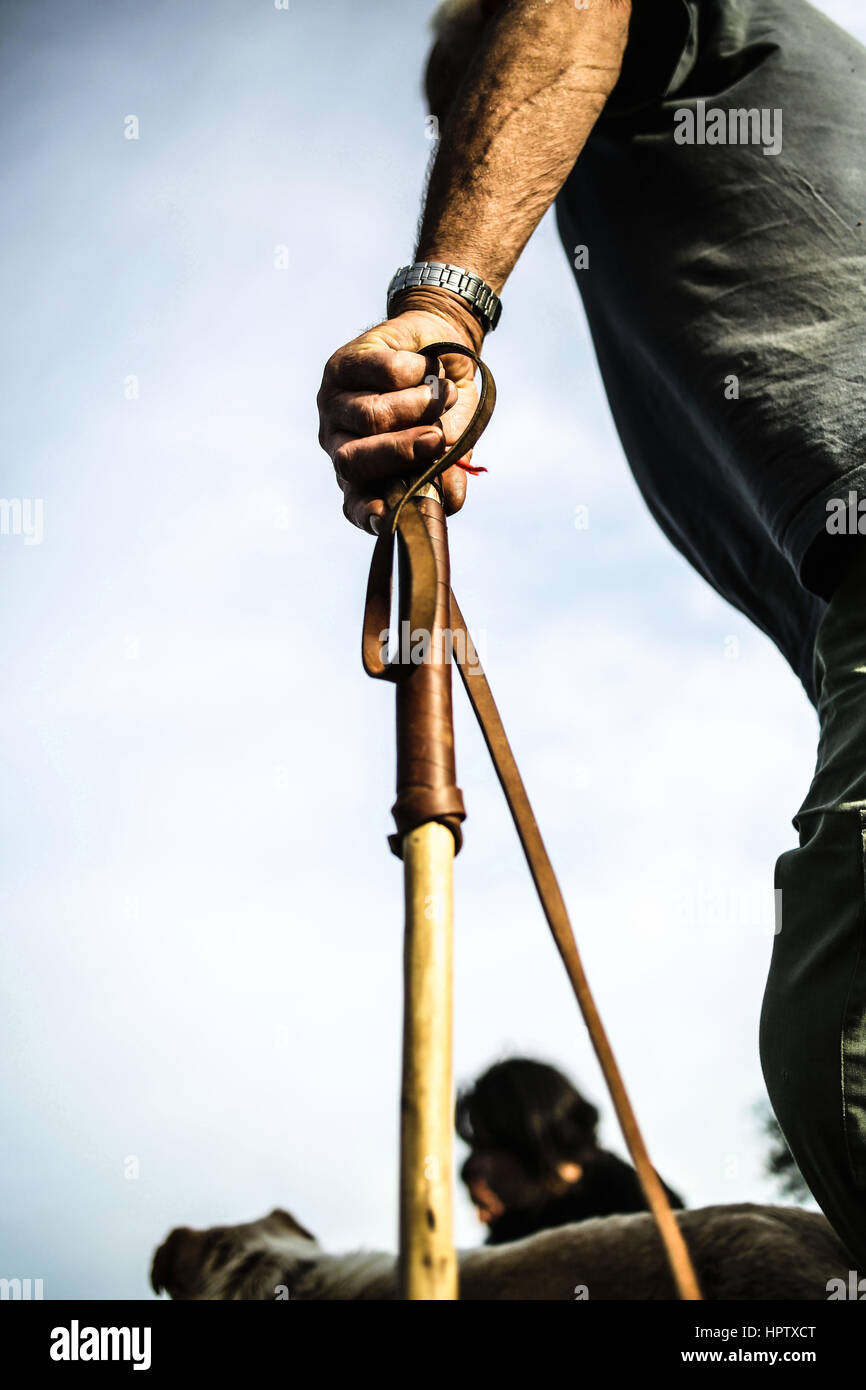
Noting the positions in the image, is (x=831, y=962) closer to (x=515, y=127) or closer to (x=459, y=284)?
(x=459, y=284)

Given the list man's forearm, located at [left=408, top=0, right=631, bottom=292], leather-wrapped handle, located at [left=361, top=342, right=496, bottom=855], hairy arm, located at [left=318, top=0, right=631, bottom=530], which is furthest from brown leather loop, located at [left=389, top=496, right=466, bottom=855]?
man's forearm, located at [left=408, top=0, right=631, bottom=292]

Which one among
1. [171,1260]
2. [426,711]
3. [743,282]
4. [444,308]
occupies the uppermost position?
[743,282]

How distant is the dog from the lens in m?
2.27

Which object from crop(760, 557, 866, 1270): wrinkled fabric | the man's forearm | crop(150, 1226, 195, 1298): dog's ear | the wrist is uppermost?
the man's forearm

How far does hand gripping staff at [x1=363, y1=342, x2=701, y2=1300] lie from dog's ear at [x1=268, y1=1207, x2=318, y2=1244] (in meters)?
2.78

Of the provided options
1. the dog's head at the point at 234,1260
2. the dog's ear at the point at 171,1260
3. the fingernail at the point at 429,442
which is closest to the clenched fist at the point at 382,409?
the fingernail at the point at 429,442

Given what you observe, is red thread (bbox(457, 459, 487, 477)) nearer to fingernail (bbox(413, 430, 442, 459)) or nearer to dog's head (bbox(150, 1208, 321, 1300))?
fingernail (bbox(413, 430, 442, 459))

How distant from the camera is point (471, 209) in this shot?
120 centimetres

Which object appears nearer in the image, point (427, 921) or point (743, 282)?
point (427, 921)

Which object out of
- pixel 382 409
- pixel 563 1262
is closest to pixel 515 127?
pixel 382 409

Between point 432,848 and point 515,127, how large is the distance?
34.4 inches

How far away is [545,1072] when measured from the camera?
367cm
